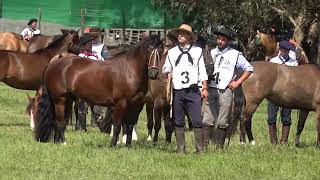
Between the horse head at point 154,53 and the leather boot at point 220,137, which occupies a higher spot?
the horse head at point 154,53

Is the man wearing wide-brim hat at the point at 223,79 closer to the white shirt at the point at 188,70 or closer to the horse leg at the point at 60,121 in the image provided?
the white shirt at the point at 188,70

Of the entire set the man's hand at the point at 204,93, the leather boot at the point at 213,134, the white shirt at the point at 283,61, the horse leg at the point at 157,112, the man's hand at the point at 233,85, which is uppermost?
the white shirt at the point at 283,61

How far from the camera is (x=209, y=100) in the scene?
12078mm

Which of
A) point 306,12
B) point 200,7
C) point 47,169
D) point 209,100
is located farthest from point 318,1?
point 47,169

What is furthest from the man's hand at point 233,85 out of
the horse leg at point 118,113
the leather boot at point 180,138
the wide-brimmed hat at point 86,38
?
the wide-brimmed hat at point 86,38

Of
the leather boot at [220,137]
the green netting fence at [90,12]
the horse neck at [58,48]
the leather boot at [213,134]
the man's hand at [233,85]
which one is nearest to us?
the man's hand at [233,85]

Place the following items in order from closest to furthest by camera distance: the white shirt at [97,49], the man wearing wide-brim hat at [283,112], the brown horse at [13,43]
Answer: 1. the man wearing wide-brim hat at [283,112]
2. the white shirt at [97,49]
3. the brown horse at [13,43]

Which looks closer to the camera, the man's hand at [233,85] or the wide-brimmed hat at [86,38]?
the man's hand at [233,85]

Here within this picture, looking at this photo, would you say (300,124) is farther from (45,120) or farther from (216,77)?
(45,120)

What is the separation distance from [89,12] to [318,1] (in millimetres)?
16054

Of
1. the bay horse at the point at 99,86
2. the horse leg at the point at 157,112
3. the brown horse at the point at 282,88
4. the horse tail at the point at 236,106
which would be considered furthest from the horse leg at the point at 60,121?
the brown horse at the point at 282,88

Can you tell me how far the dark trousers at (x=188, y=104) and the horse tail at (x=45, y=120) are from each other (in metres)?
2.87

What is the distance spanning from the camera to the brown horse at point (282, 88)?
1405 centimetres

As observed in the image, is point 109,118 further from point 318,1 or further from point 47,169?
point 318,1
